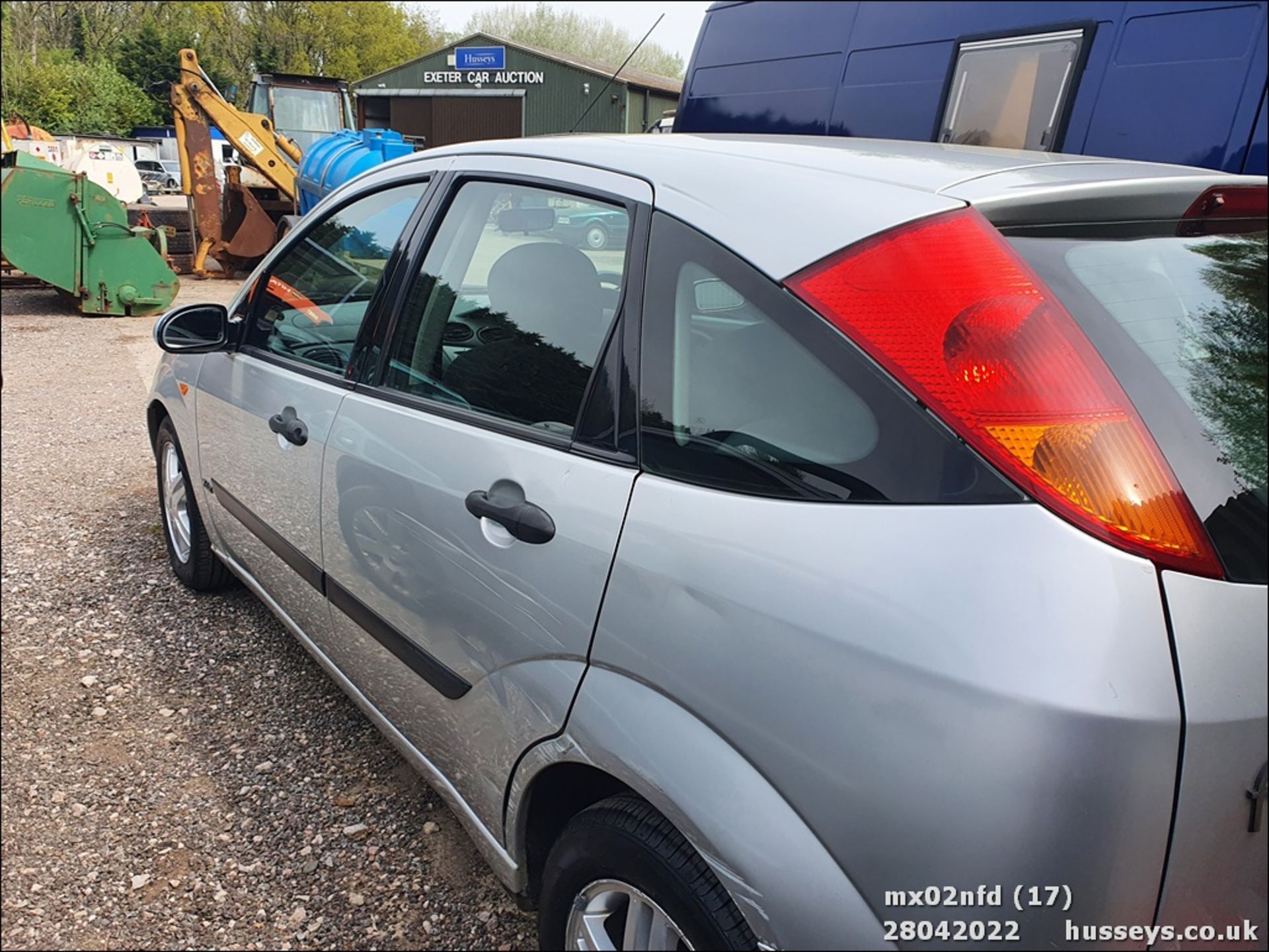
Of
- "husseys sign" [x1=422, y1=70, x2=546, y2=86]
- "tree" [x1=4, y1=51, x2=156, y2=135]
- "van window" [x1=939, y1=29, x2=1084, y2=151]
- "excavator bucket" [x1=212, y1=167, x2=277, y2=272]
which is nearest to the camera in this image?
"van window" [x1=939, y1=29, x2=1084, y2=151]

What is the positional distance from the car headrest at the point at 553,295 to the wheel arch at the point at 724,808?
2.05 feet

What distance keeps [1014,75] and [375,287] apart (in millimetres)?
3683

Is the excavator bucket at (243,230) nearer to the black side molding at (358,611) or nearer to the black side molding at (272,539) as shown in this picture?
the black side molding at (272,539)

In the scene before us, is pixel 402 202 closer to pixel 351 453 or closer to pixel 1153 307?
pixel 351 453

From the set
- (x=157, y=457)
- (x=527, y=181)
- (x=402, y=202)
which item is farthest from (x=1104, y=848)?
(x=157, y=457)

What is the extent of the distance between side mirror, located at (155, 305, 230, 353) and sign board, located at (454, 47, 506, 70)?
104 ft

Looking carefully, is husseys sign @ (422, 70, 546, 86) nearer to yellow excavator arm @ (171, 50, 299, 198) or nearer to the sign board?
the sign board

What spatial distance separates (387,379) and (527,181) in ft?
1.86

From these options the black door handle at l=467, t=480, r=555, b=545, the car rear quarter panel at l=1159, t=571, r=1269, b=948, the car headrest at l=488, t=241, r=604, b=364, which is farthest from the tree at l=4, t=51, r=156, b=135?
the car rear quarter panel at l=1159, t=571, r=1269, b=948

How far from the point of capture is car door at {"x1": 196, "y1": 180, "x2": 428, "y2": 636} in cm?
241

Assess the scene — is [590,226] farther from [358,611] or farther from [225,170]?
[225,170]

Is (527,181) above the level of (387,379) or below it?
above

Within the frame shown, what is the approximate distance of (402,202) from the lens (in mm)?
2391

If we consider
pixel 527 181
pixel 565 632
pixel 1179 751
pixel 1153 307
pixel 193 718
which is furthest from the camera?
pixel 193 718
